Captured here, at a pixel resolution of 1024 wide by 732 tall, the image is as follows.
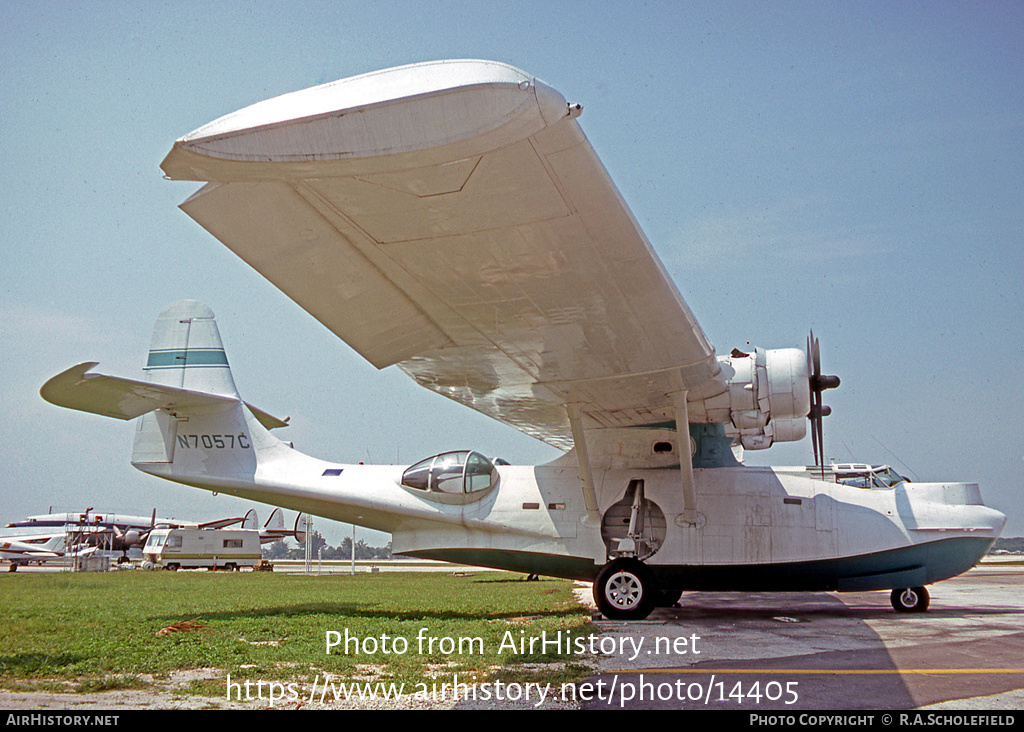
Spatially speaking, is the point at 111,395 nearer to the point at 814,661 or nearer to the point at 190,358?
the point at 190,358

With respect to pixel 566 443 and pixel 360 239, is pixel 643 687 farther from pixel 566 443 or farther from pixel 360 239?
pixel 566 443

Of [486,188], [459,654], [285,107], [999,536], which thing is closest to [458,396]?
[459,654]

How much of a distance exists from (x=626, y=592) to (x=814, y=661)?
12.6 ft

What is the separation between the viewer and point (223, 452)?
1170cm

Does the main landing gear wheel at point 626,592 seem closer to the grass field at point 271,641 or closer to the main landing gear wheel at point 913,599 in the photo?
the grass field at point 271,641

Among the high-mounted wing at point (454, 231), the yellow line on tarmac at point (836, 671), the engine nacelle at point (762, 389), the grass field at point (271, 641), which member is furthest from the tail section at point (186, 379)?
the yellow line on tarmac at point (836, 671)

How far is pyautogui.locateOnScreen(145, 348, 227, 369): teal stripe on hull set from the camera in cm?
1207

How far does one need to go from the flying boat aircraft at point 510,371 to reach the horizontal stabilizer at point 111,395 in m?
0.05

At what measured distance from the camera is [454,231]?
5.75 metres

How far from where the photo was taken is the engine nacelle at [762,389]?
9922mm

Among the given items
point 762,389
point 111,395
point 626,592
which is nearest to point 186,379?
point 111,395

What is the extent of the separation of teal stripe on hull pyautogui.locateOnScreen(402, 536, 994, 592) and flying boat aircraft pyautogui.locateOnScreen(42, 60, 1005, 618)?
0.03 meters

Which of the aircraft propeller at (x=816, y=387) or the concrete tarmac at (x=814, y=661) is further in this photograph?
the aircraft propeller at (x=816, y=387)

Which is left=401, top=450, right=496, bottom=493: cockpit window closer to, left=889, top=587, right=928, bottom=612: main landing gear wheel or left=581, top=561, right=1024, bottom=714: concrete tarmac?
left=581, top=561, right=1024, bottom=714: concrete tarmac
